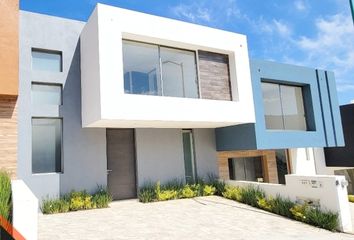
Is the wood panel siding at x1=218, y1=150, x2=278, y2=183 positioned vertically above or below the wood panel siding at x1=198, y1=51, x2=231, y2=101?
below

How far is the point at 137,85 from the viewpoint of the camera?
10602 millimetres

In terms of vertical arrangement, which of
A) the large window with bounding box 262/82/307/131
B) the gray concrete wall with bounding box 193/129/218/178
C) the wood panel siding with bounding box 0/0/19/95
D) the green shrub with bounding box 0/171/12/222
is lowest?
the green shrub with bounding box 0/171/12/222

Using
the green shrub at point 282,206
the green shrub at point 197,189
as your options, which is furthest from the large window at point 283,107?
the green shrub at point 197,189

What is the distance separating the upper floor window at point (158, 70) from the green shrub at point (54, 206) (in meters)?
4.28

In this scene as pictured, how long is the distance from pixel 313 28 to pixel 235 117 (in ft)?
27.3

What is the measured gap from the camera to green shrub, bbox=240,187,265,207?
1176cm

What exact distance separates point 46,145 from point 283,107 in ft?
34.9

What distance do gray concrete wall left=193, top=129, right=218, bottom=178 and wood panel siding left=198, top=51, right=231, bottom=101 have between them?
103 inches

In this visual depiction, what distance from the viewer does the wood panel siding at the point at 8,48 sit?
368 inches

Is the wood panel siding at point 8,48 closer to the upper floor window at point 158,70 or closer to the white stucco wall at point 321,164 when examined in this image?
the upper floor window at point 158,70

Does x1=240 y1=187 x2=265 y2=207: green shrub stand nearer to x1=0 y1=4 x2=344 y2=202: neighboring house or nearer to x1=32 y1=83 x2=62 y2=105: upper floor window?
x1=0 y1=4 x2=344 y2=202: neighboring house

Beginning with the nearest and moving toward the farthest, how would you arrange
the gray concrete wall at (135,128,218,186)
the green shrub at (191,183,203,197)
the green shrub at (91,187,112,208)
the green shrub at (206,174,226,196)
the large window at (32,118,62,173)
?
the large window at (32,118,62,173), the green shrub at (91,187,112,208), the gray concrete wall at (135,128,218,186), the green shrub at (191,183,203,197), the green shrub at (206,174,226,196)

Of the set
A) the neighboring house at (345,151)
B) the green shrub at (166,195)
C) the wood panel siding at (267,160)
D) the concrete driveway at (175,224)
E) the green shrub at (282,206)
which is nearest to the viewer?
the concrete driveway at (175,224)

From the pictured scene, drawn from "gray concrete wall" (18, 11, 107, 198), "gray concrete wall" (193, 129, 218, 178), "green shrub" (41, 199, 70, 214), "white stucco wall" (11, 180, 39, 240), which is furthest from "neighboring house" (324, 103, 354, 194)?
"white stucco wall" (11, 180, 39, 240)
